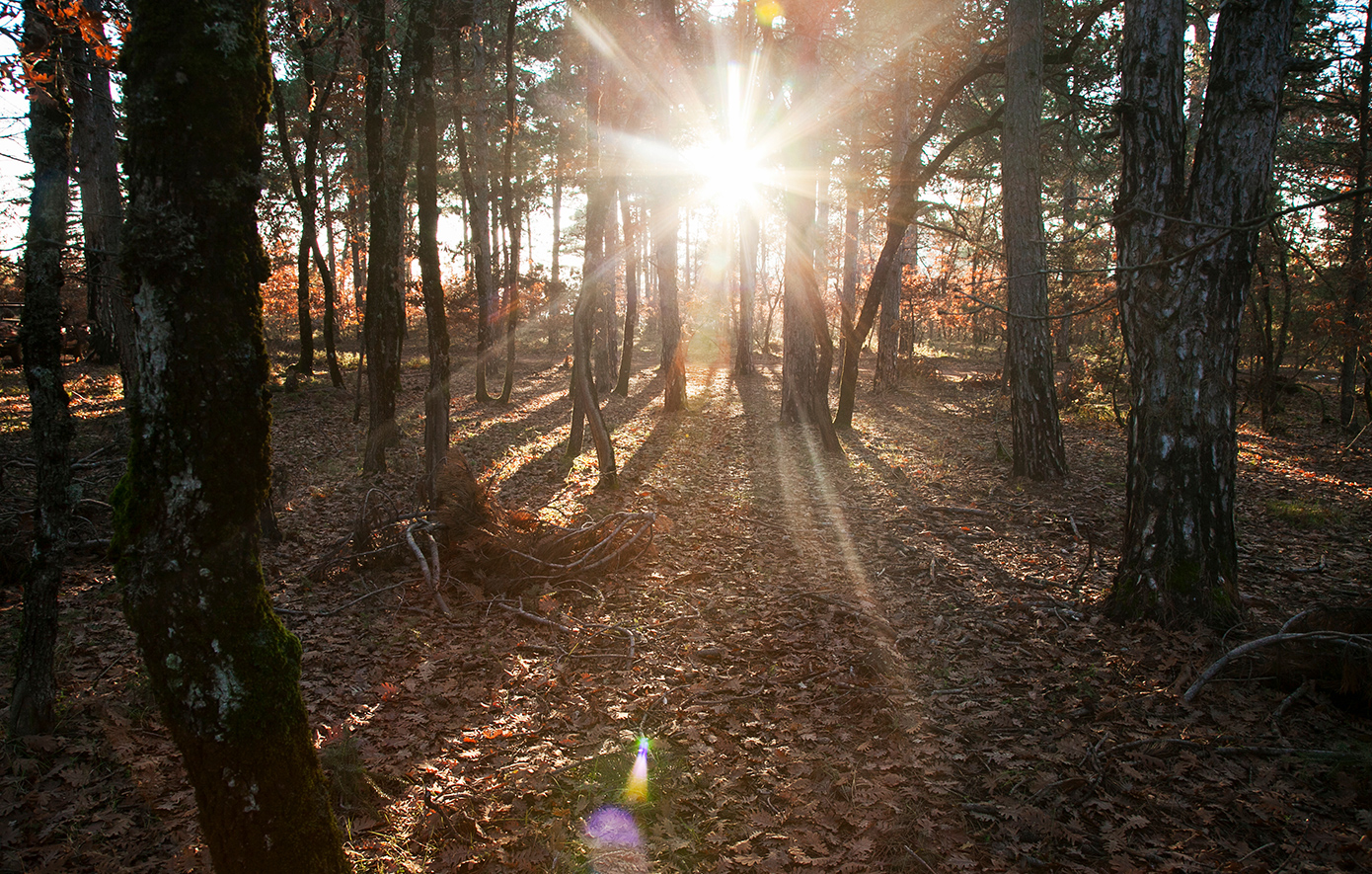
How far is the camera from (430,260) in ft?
25.6

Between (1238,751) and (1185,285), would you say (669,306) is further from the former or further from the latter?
(1238,751)

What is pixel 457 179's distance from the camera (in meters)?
27.0

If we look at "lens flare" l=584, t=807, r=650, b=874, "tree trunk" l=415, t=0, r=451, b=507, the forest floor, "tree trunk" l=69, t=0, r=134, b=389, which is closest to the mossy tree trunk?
the forest floor

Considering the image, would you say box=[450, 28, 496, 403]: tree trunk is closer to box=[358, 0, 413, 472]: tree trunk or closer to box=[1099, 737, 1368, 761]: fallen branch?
box=[358, 0, 413, 472]: tree trunk

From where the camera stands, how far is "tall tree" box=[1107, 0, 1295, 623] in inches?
176

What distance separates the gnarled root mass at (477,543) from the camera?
6.08 meters

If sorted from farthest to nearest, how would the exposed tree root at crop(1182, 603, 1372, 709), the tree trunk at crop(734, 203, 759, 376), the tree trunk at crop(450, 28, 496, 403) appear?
the tree trunk at crop(734, 203, 759, 376) < the tree trunk at crop(450, 28, 496, 403) < the exposed tree root at crop(1182, 603, 1372, 709)

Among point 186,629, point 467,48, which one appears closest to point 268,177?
point 467,48

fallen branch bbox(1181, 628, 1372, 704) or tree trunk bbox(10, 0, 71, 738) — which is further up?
tree trunk bbox(10, 0, 71, 738)

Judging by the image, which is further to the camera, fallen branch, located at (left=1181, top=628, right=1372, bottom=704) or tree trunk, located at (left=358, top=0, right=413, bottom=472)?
tree trunk, located at (left=358, top=0, right=413, bottom=472)

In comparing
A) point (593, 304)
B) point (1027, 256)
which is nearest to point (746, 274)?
point (1027, 256)

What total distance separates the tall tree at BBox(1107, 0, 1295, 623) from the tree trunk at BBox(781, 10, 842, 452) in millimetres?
6871

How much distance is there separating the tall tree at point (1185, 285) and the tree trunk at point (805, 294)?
6.87 m

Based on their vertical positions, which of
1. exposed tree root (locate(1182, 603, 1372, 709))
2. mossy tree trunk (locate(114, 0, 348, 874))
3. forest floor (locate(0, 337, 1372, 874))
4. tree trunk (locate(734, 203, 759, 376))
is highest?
tree trunk (locate(734, 203, 759, 376))
